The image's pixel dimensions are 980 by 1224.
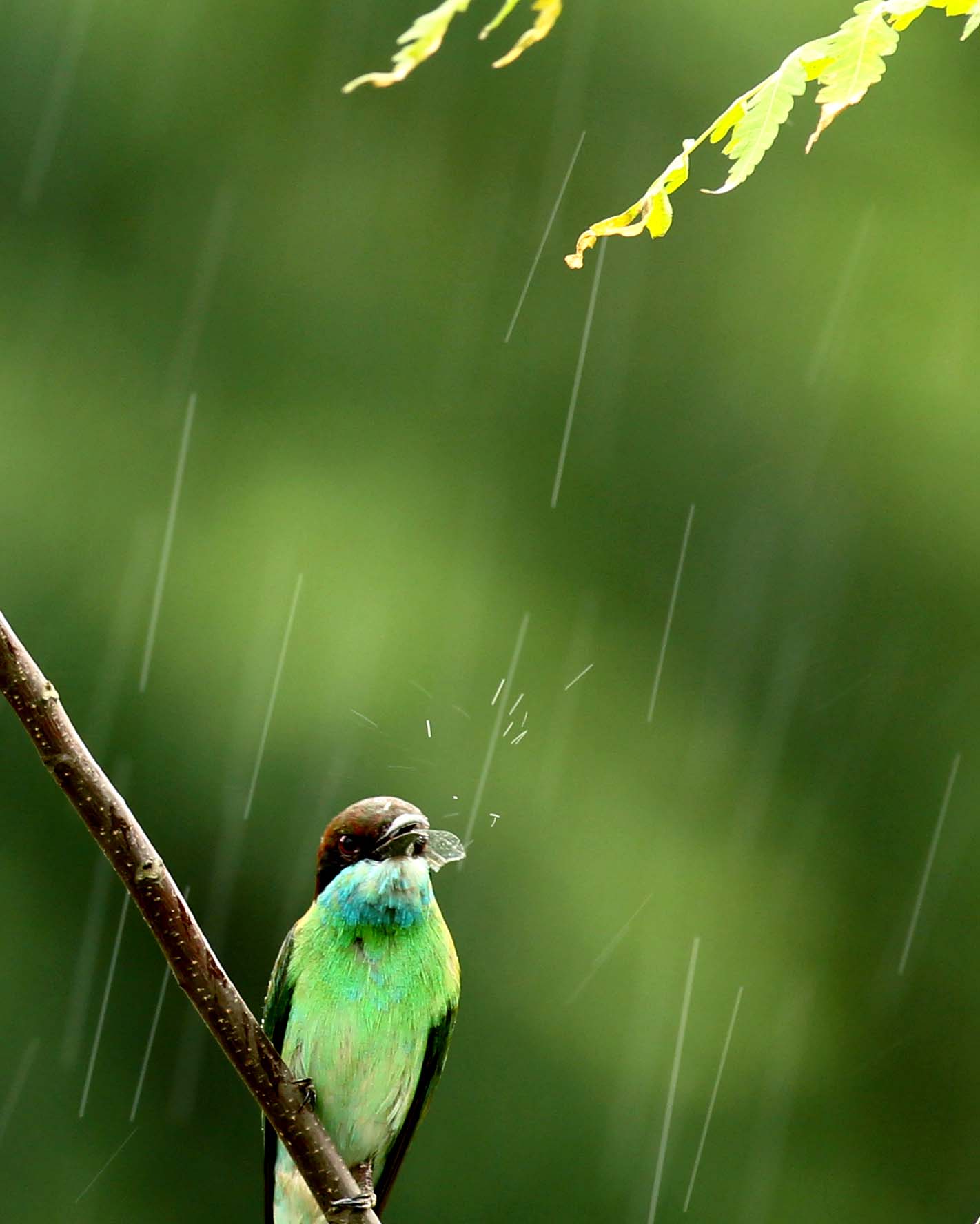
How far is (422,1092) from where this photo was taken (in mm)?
3498

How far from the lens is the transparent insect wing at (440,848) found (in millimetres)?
2889

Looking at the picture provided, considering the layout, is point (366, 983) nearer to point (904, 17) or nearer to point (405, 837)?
point (405, 837)

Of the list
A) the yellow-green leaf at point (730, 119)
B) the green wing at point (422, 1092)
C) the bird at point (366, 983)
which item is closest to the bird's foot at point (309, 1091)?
the bird at point (366, 983)

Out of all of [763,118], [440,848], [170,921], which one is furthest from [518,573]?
[763,118]

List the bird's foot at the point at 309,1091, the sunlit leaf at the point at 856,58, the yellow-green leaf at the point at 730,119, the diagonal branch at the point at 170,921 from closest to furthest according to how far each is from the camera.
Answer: the sunlit leaf at the point at 856,58, the yellow-green leaf at the point at 730,119, the diagonal branch at the point at 170,921, the bird's foot at the point at 309,1091

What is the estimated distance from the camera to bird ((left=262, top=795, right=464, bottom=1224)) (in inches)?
118

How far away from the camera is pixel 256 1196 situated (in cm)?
751

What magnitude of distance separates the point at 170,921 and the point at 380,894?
3.65 ft

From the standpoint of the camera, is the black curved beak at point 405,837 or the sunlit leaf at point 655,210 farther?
the black curved beak at point 405,837

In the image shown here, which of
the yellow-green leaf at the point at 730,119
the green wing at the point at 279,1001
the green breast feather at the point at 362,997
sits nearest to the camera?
the yellow-green leaf at the point at 730,119

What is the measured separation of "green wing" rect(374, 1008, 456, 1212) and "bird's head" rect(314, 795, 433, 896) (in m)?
0.54

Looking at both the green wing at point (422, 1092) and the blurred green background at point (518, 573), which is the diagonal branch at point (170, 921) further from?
the blurred green background at point (518, 573)

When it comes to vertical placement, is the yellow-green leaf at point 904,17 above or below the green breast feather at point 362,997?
above

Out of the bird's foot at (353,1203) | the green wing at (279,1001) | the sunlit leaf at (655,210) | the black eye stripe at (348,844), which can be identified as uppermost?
the sunlit leaf at (655,210)
